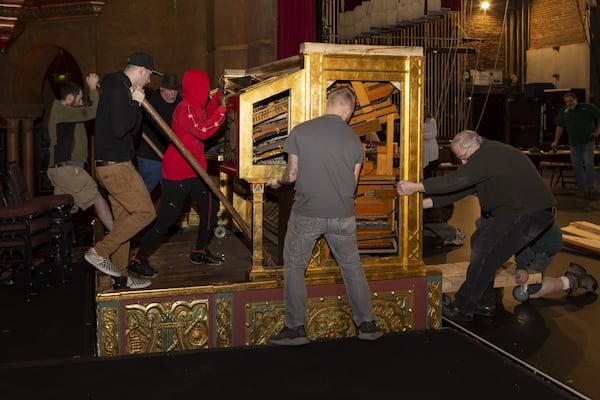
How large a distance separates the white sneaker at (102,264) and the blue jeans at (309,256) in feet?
3.63

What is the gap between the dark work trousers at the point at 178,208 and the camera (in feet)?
15.9

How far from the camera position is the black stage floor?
357cm

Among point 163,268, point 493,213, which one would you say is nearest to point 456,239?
point 493,213

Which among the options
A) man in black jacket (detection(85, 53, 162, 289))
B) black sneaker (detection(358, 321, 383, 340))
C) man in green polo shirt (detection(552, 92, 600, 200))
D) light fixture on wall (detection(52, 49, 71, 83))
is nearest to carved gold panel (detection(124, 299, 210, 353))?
man in black jacket (detection(85, 53, 162, 289))

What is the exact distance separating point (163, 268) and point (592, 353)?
2912mm

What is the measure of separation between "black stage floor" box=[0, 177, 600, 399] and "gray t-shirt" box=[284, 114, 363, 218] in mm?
872

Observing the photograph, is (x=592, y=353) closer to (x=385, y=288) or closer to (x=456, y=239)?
(x=385, y=288)

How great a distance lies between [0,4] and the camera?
382 inches

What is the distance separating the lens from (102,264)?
4379 mm

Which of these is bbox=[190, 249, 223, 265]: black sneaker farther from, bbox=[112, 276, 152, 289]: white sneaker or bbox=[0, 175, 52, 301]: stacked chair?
bbox=[0, 175, 52, 301]: stacked chair

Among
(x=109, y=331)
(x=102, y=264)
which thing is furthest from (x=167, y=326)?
(x=102, y=264)

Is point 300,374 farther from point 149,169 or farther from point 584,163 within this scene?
point 584,163

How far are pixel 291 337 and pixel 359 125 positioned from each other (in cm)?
151

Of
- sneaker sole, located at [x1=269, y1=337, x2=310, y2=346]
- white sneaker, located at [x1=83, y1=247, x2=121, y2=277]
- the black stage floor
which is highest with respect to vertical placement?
white sneaker, located at [x1=83, y1=247, x2=121, y2=277]
